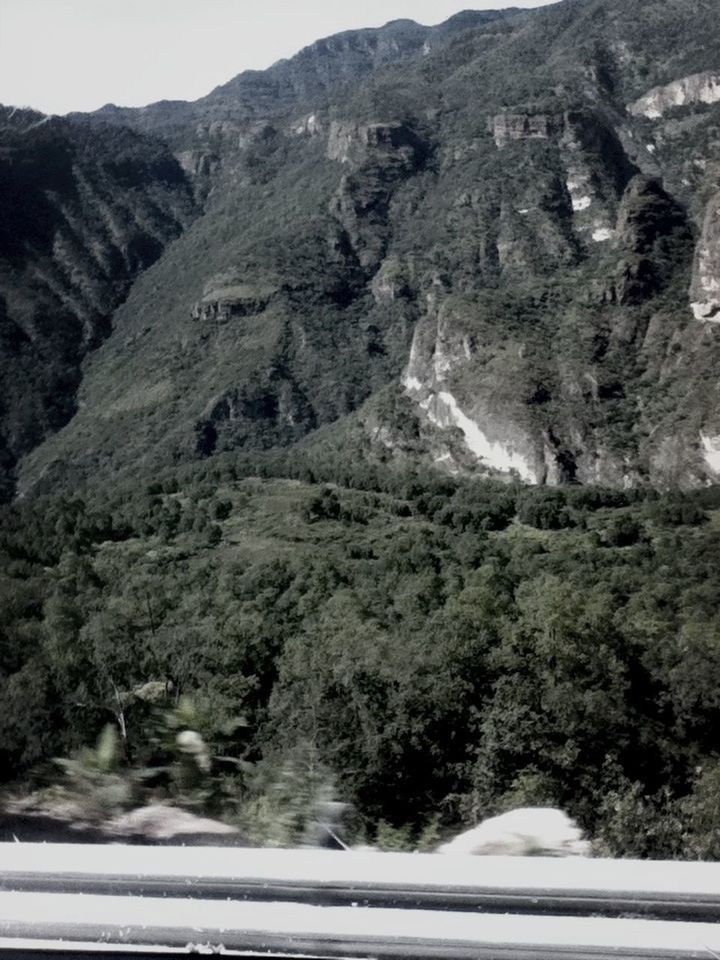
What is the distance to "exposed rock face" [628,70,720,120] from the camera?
9175 centimetres

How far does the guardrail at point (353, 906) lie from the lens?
135 centimetres

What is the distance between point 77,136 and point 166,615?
5543 inches

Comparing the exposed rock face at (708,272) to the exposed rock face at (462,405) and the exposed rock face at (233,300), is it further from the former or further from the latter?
the exposed rock face at (233,300)

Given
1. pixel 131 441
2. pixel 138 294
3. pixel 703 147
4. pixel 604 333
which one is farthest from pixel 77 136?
pixel 604 333

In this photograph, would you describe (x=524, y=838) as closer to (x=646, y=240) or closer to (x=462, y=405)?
(x=462, y=405)

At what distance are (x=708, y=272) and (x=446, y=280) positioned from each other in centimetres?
3980

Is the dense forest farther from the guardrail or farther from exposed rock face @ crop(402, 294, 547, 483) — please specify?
exposed rock face @ crop(402, 294, 547, 483)

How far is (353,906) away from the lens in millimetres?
1400

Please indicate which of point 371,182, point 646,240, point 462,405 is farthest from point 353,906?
point 371,182

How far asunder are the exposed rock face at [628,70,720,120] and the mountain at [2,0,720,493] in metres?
0.28

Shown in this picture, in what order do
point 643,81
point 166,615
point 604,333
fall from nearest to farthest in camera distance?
point 166,615 < point 604,333 < point 643,81

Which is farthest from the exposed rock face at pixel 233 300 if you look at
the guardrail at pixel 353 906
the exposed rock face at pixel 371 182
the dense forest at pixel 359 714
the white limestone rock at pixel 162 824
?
the guardrail at pixel 353 906

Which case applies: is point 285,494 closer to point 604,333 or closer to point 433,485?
point 433,485

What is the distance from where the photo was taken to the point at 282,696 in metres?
3.14
